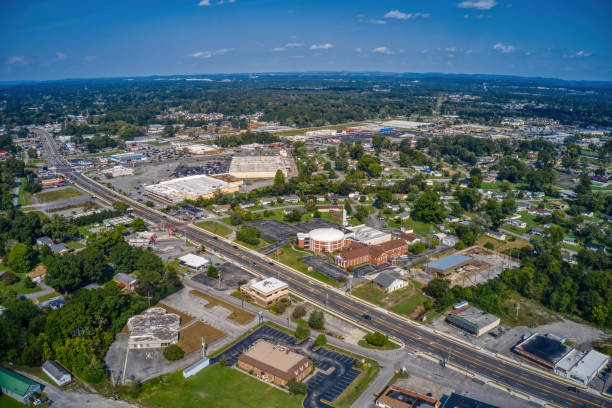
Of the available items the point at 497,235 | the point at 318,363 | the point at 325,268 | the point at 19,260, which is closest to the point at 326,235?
the point at 325,268

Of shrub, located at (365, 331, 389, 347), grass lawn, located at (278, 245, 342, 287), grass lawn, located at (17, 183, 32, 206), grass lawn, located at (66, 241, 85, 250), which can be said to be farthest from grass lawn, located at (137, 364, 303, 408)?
grass lawn, located at (17, 183, 32, 206)

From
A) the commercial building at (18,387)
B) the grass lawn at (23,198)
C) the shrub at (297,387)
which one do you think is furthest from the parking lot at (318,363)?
the grass lawn at (23,198)

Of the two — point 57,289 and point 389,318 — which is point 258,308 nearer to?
point 389,318

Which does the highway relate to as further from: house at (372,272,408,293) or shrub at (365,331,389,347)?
house at (372,272,408,293)

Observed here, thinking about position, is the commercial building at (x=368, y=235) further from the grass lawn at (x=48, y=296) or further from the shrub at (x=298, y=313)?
the grass lawn at (x=48, y=296)

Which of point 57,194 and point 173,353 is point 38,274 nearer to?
point 173,353

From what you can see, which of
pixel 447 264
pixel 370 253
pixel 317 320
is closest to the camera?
pixel 317 320
